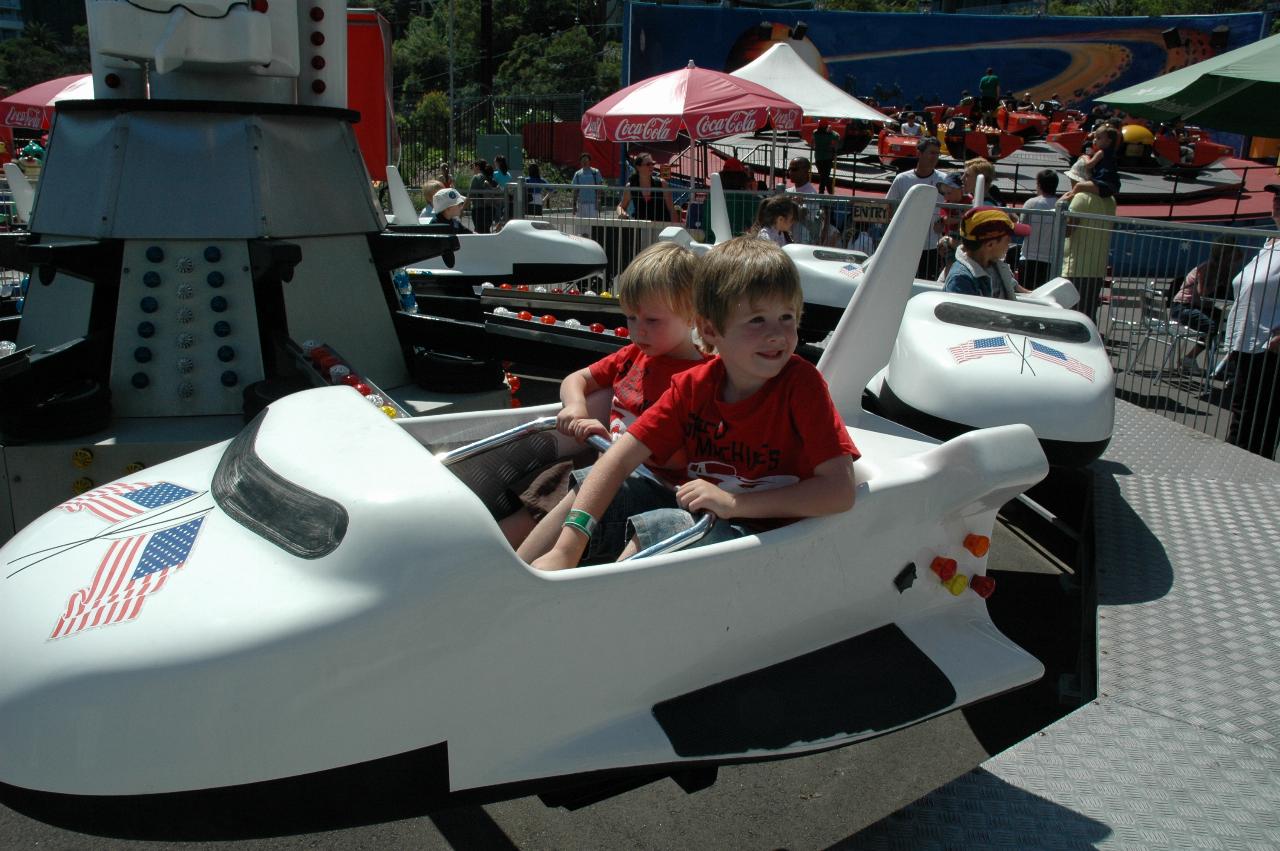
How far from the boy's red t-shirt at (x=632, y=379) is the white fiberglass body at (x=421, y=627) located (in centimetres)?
73

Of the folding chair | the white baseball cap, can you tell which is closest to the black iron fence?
the white baseball cap

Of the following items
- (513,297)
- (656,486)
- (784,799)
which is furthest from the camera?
(513,297)

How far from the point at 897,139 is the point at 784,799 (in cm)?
2131

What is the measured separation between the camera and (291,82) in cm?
474

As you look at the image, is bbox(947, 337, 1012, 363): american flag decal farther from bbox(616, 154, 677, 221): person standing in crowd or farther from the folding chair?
bbox(616, 154, 677, 221): person standing in crowd

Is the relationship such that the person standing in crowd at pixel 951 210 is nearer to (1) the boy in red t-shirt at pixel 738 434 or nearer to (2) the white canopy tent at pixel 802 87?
(2) the white canopy tent at pixel 802 87

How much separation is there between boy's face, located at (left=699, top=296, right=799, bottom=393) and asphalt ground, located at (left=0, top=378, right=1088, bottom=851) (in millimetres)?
1114

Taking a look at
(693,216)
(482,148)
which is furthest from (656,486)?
(482,148)

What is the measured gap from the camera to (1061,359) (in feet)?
13.4

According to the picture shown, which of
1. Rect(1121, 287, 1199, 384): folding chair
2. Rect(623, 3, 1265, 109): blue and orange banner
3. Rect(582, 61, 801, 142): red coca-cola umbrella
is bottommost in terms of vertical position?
Rect(1121, 287, 1199, 384): folding chair

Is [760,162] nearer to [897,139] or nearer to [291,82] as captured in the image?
[897,139]

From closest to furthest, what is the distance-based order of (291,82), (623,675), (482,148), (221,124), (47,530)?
(623,675), (47,530), (221,124), (291,82), (482,148)

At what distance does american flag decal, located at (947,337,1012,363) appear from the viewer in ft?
13.4

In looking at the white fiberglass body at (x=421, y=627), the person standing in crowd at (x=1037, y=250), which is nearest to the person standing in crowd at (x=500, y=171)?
the person standing in crowd at (x=1037, y=250)
